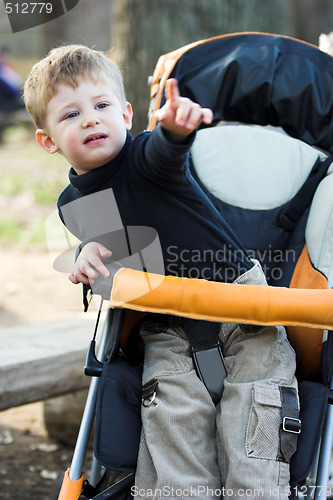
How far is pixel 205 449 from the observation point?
1644mm

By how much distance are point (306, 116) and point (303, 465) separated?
1.32 m

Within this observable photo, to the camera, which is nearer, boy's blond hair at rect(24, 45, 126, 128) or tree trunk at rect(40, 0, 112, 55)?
boy's blond hair at rect(24, 45, 126, 128)

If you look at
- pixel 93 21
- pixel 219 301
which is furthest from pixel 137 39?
pixel 93 21

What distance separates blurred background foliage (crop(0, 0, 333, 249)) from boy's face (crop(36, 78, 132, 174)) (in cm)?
52

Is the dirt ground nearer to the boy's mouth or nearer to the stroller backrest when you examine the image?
the stroller backrest

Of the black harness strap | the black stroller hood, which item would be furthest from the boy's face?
the black harness strap

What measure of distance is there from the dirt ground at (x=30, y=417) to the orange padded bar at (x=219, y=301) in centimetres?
122

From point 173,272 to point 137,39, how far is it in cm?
244

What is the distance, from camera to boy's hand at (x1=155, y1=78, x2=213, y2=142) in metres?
1.42

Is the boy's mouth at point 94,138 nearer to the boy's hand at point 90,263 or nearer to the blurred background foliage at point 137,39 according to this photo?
the boy's hand at point 90,263

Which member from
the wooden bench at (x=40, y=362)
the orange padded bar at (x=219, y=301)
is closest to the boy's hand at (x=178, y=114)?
the orange padded bar at (x=219, y=301)

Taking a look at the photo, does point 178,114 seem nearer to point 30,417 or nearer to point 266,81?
point 266,81

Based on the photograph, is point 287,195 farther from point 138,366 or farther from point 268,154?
point 138,366

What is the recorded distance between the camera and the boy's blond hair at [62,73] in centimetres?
165
